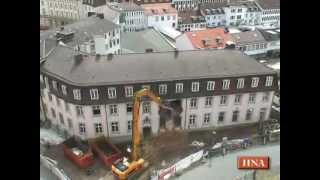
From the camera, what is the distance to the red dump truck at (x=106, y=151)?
692cm

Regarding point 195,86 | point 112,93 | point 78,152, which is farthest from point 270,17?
point 78,152

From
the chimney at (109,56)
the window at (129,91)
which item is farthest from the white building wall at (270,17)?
the chimney at (109,56)

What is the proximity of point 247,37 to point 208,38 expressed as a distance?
26.7 inches

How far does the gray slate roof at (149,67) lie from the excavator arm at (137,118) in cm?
22

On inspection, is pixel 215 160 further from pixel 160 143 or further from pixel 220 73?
pixel 220 73

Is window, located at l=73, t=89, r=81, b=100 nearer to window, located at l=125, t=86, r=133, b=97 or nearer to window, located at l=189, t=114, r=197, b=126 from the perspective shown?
window, located at l=125, t=86, r=133, b=97

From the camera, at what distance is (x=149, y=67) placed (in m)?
6.93

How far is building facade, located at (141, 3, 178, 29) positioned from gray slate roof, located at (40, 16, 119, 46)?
59 centimetres

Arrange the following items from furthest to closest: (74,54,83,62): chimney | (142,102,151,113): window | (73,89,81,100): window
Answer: (142,102,151,113): window
(74,54,83,62): chimney
(73,89,81,100): window

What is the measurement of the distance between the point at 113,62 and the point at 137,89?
0.60m

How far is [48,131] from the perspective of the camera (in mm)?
7062

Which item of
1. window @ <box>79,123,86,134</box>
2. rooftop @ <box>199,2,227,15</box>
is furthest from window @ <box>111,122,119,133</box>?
rooftop @ <box>199,2,227,15</box>

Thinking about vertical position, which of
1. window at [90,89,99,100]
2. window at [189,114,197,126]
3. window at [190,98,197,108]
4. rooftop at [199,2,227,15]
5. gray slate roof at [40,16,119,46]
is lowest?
window at [189,114,197,126]

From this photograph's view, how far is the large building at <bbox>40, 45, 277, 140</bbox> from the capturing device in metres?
6.82
